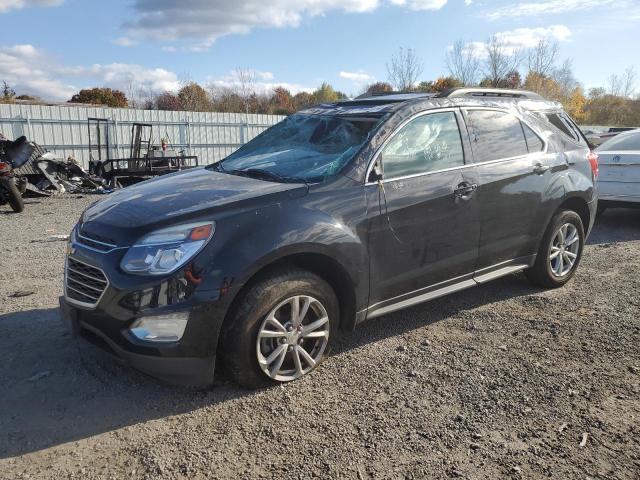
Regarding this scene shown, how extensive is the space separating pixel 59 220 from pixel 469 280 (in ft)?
26.5

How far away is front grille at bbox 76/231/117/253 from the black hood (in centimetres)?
4

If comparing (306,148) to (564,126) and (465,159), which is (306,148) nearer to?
(465,159)

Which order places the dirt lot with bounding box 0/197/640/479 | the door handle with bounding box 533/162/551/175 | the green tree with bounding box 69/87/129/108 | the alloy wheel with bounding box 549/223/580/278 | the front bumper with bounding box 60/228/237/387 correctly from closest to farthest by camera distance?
the dirt lot with bounding box 0/197/640/479 < the front bumper with bounding box 60/228/237/387 < the door handle with bounding box 533/162/551/175 < the alloy wheel with bounding box 549/223/580/278 < the green tree with bounding box 69/87/129/108

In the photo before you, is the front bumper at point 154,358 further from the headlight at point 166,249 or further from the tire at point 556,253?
the tire at point 556,253

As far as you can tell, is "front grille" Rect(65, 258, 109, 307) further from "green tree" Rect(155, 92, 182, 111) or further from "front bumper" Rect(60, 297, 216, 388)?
"green tree" Rect(155, 92, 182, 111)

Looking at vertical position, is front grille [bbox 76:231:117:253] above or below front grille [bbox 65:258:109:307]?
above

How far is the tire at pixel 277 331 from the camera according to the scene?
10.1ft

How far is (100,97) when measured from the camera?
49438mm

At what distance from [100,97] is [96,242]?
171 ft

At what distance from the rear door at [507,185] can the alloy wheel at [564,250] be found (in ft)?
1.25

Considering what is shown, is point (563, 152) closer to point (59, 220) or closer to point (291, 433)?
point (291, 433)

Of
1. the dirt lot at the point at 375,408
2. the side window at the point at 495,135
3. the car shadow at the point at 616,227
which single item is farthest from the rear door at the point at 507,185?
the car shadow at the point at 616,227

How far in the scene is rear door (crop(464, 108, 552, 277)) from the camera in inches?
169

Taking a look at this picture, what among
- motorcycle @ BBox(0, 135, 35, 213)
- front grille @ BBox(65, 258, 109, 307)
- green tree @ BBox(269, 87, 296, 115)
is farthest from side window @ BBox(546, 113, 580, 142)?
green tree @ BBox(269, 87, 296, 115)
